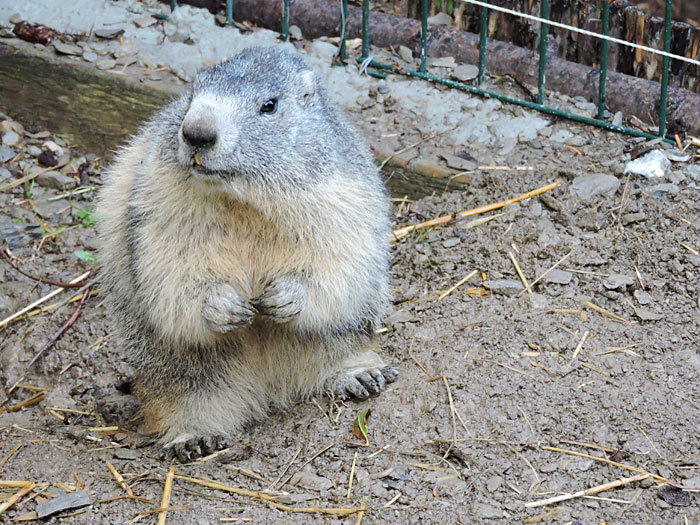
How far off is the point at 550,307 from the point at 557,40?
101 inches

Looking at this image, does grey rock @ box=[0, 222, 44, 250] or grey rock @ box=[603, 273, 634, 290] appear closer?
grey rock @ box=[603, 273, 634, 290]

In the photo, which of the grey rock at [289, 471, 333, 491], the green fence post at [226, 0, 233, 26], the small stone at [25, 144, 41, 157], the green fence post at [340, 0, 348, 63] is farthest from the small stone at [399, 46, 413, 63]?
the grey rock at [289, 471, 333, 491]

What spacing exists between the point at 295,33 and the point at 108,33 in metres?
1.47

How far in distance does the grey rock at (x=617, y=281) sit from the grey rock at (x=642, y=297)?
86 millimetres

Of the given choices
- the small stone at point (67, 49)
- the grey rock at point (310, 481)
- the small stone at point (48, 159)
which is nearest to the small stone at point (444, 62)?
the small stone at point (67, 49)

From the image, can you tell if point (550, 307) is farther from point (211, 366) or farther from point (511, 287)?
point (211, 366)

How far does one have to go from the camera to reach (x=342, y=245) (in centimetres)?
405

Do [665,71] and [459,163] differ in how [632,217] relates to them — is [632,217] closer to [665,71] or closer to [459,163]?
[665,71]

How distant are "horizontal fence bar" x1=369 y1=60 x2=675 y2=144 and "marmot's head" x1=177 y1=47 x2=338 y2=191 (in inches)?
89.0

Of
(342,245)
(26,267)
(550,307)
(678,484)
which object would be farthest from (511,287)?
(26,267)

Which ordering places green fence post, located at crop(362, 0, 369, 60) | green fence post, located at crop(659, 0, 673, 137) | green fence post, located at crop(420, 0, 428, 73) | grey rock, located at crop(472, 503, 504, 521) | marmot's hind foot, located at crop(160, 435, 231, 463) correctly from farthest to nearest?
green fence post, located at crop(362, 0, 369, 60)
green fence post, located at crop(420, 0, 428, 73)
green fence post, located at crop(659, 0, 673, 137)
marmot's hind foot, located at crop(160, 435, 231, 463)
grey rock, located at crop(472, 503, 504, 521)

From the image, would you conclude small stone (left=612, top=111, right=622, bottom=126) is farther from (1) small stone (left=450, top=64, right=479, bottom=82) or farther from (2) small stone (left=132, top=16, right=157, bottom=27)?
(2) small stone (left=132, top=16, right=157, bottom=27)

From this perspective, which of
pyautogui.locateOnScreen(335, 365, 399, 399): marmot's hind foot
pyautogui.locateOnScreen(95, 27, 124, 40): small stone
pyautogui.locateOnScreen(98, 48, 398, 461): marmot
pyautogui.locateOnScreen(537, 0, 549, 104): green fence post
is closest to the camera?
pyautogui.locateOnScreen(98, 48, 398, 461): marmot

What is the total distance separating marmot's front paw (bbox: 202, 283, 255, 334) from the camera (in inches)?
154
